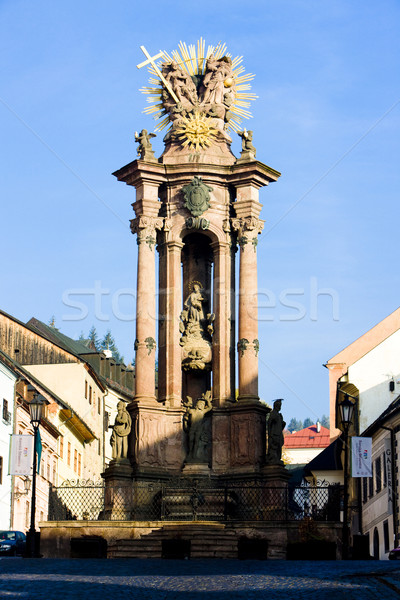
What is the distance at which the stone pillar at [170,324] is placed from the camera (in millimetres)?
32875

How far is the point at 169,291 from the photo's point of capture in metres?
33.6

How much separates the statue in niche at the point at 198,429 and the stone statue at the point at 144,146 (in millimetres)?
7061

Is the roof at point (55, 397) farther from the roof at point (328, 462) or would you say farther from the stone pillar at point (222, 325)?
the stone pillar at point (222, 325)

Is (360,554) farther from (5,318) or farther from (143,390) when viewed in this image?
(5,318)

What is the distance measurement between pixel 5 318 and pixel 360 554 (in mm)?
40502

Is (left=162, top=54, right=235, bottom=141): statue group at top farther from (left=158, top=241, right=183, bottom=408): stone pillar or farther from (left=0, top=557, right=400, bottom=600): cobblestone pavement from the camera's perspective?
(left=0, top=557, right=400, bottom=600): cobblestone pavement

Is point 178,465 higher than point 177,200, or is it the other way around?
point 177,200

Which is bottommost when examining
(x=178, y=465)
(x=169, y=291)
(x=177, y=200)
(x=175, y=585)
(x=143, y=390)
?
(x=175, y=585)

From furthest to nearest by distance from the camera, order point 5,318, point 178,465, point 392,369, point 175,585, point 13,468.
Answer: point 5,318
point 392,369
point 13,468
point 178,465
point 175,585

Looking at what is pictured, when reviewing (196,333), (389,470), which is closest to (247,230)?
(196,333)

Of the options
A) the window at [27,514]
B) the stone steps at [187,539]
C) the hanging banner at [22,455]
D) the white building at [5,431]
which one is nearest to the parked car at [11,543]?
the hanging banner at [22,455]

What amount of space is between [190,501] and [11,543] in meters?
10.2

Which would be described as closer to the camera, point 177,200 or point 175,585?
point 175,585

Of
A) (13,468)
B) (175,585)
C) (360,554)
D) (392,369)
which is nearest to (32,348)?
(392,369)
